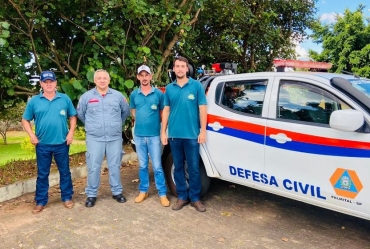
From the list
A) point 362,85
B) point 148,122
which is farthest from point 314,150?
point 148,122

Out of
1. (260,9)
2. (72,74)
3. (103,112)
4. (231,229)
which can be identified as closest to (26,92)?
(72,74)

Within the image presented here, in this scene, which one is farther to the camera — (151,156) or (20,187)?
(20,187)

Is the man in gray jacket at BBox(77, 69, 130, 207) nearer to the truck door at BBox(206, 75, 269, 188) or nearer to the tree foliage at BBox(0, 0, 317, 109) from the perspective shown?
the truck door at BBox(206, 75, 269, 188)

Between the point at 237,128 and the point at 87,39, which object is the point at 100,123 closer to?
the point at 237,128

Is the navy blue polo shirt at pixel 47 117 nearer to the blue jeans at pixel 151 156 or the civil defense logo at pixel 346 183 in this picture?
the blue jeans at pixel 151 156

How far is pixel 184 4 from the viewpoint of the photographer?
6.71m

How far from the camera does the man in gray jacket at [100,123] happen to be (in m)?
4.32

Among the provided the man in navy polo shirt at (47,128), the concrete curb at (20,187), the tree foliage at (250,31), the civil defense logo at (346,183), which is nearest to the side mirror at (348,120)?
the civil defense logo at (346,183)

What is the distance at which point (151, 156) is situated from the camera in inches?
176

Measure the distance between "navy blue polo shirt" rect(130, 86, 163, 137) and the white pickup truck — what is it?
64 centimetres

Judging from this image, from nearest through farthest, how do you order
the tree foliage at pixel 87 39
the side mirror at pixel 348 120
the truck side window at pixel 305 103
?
the side mirror at pixel 348 120 < the truck side window at pixel 305 103 < the tree foliage at pixel 87 39

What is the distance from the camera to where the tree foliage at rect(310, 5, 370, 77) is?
43.8 ft

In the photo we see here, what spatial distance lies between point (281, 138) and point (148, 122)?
1673mm

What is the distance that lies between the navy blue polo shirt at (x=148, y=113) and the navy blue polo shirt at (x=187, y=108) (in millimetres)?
351
